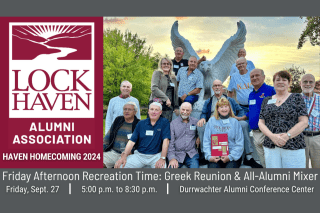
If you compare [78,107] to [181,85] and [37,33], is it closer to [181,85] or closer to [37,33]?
[37,33]

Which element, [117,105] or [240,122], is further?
[117,105]

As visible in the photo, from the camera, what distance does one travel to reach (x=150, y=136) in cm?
486

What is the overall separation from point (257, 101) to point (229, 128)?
2.23 feet

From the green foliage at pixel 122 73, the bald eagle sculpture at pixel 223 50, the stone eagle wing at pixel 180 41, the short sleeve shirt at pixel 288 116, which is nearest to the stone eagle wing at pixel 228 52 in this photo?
the bald eagle sculpture at pixel 223 50

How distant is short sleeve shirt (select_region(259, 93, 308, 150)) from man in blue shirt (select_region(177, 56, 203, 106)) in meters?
2.39

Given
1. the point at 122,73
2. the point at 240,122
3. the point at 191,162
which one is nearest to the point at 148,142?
the point at 191,162

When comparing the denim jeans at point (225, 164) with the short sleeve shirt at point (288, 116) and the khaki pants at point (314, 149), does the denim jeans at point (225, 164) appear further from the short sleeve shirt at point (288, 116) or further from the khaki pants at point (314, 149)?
the khaki pants at point (314, 149)

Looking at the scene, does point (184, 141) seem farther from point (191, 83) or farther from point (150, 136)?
point (191, 83)

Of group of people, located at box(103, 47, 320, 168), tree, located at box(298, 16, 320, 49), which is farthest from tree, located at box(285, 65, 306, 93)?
group of people, located at box(103, 47, 320, 168)

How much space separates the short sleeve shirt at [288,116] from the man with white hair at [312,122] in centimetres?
75

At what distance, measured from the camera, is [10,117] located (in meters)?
5.03

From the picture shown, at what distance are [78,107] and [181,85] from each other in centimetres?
231

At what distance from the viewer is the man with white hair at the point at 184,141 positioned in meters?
4.82

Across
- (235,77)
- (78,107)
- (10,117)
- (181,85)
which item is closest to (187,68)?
(181,85)
